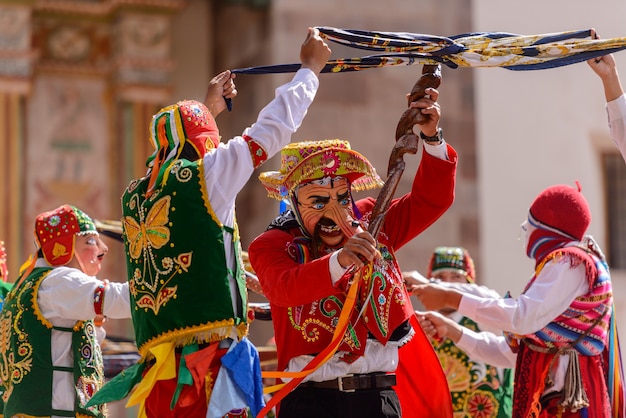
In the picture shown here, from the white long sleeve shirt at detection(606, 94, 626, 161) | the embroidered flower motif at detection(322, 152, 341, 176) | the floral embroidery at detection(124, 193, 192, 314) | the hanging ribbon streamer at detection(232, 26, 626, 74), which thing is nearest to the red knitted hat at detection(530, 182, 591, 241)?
the white long sleeve shirt at detection(606, 94, 626, 161)

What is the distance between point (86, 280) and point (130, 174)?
15.9ft

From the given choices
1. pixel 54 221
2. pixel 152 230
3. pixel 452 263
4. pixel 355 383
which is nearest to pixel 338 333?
pixel 355 383

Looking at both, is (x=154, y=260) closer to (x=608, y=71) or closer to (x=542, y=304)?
(x=542, y=304)

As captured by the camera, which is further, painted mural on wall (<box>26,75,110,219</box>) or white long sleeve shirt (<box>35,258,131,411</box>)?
painted mural on wall (<box>26,75,110,219</box>)

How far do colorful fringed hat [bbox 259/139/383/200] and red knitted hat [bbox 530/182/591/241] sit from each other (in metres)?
0.91

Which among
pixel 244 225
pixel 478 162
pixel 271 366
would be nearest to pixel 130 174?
pixel 244 225

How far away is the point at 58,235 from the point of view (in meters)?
5.16

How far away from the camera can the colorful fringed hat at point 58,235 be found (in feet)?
16.9

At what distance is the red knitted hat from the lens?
505 centimetres

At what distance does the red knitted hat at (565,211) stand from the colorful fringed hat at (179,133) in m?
1.57

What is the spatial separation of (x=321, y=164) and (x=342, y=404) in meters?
0.86

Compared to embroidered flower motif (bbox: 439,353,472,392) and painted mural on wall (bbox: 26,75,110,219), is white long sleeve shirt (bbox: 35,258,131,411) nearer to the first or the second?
embroidered flower motif (bbox: 439,353,472,392)

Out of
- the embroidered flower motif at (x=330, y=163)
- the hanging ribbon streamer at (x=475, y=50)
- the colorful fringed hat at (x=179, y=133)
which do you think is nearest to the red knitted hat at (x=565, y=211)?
the hanging ribbon streamer at (x=475, y=50)

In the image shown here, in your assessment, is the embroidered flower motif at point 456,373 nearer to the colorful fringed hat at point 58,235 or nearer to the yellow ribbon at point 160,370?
the colorful fringed hat at point 58,235
